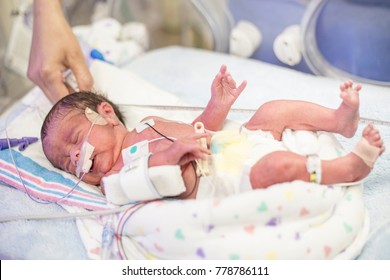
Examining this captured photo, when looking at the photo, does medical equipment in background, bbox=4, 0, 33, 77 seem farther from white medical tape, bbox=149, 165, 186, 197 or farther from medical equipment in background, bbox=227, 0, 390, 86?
white medical tape, bbox=149, 165, 186, 197

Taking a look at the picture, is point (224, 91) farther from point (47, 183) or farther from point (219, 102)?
point (47, 183)

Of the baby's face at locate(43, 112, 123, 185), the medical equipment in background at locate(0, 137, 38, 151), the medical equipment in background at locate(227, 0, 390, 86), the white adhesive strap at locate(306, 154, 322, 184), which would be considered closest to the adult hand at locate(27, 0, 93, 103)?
the medical equipment in background at locate(0, 137, 38, 151)

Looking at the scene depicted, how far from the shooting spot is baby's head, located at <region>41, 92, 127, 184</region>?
118 cm

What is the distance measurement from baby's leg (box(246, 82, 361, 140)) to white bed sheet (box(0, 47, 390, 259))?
9 centimetres

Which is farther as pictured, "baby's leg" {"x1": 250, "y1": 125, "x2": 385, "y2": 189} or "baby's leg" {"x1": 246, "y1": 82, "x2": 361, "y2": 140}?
A: "baby's leg" {"x1": 246, "y1": 82, "x2": 361, "y2": 140}

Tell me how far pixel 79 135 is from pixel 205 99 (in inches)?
21.0

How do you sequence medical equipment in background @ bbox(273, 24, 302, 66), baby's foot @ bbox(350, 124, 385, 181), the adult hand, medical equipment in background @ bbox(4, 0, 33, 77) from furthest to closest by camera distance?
medical equipment in background @ bbox(4, 0, 33, 77), medical equipment in background @ bbox(273, 24, 302, 66), the adult hand, baby's foot @ bbox(350, 124, 385, 181)

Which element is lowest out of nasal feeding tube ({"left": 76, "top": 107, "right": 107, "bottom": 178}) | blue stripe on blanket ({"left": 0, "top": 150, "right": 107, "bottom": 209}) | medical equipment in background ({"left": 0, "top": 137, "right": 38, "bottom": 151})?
blue stripe on blanket ({"left": 0, "top": 150, "right": 107, "bottom": 209})

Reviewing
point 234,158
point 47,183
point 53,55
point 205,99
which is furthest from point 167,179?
point 53,55

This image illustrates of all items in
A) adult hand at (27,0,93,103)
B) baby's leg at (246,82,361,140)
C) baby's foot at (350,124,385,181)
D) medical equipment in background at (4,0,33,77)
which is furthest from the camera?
medical equipment in background at (4,0,33,77)

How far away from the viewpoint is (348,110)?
3.43 ft

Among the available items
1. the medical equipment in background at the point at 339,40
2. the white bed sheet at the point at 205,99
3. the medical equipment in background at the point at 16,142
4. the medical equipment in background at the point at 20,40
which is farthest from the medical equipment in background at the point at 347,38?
the medical equipment in background at the point at 20,40

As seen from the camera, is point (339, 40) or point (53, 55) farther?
point (339, 40)

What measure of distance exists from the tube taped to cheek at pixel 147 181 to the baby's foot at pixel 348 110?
1.39ft
